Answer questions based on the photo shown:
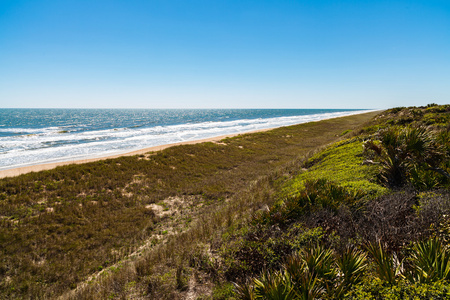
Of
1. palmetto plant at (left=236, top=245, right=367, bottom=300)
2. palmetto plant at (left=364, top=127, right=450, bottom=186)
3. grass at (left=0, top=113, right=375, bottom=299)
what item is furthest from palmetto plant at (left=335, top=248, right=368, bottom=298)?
palmetto plant at (left=364, top=127, right=450, bottom=186)

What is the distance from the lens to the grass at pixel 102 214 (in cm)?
648

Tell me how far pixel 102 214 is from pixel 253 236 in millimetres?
8913

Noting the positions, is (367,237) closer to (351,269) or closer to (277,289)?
(351,269)

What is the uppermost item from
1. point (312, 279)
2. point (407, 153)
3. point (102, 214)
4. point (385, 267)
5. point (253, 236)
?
point (407, 153)

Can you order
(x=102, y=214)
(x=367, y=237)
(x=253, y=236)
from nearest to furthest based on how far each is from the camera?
1. (x=367, y=237)
2. (x=253, y=236)
3. (x=102, y=214)

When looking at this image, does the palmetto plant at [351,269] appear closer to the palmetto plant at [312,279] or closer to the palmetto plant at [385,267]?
the palmetto plant at [312,279]

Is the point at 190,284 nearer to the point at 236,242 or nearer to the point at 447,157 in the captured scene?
the point at 236,242

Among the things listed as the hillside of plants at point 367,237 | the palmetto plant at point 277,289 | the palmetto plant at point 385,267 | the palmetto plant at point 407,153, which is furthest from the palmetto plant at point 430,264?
the palmetto plant at point 407,153

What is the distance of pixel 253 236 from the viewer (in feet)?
18.0

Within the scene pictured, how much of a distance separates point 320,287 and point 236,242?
99.3 inches

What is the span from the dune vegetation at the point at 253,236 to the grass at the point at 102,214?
58 millimetres

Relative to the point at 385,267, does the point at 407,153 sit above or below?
above

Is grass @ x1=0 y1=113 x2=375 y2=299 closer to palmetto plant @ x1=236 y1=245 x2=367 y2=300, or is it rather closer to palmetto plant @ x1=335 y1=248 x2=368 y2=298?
palmetto plant @ x1=236 y1=245 x2=367 y2=300

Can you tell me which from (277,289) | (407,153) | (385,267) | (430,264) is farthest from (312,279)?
(407,153)
